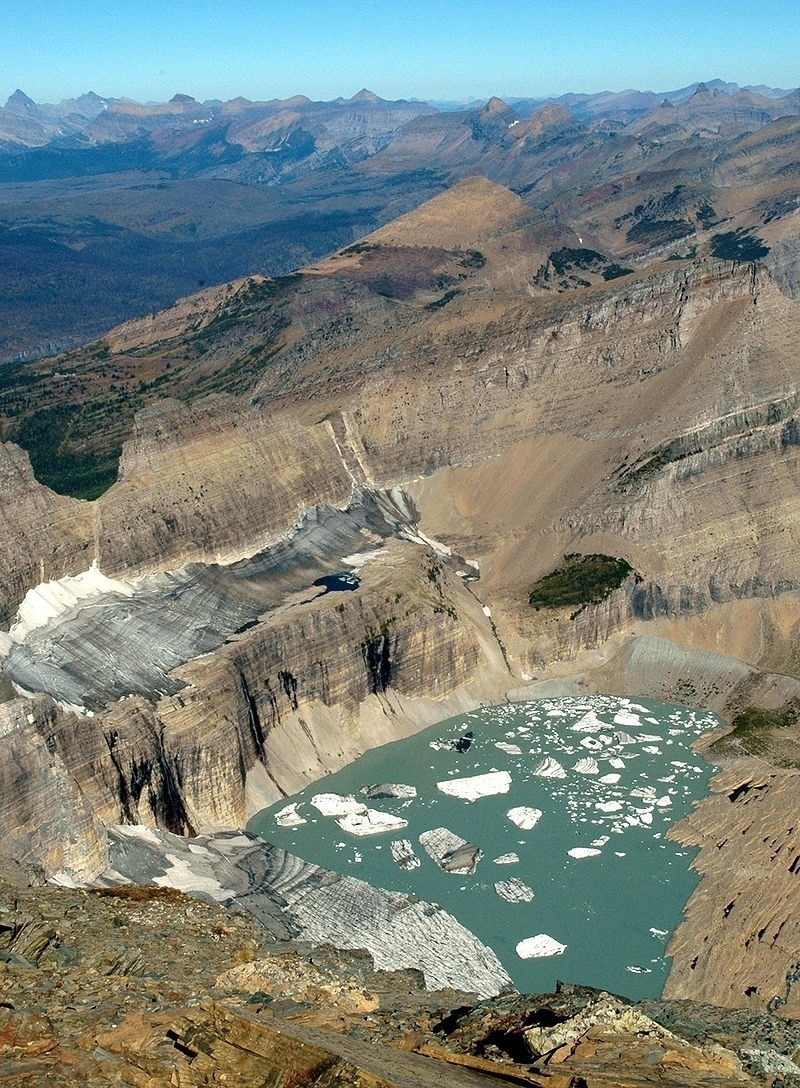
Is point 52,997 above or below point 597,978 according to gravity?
above

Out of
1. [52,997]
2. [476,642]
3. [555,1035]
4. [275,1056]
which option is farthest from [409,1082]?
[476,642]

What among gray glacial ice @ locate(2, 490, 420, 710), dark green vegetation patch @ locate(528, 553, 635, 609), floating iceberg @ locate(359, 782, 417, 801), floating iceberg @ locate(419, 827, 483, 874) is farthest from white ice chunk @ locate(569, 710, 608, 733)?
gray glacial ice @ locate(2, 490, 420, 710)

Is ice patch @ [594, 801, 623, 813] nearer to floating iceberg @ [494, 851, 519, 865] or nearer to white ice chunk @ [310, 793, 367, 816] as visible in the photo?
floating iceberg @ [494, 851, 519, 865]

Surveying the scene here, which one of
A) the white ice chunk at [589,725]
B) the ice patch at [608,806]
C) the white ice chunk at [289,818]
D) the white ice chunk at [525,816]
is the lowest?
the white ice chunk at [289,818]

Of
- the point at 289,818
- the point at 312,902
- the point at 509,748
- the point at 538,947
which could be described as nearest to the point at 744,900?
the point at 538,947

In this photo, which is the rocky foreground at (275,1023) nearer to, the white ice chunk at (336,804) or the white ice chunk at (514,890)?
the white ice chunk at (514,890)

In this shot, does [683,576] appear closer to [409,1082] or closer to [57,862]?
[57,862]

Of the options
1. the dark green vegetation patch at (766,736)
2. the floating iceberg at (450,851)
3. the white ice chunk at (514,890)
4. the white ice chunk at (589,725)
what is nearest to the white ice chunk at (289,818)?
the floating iceberg at (450,851)
